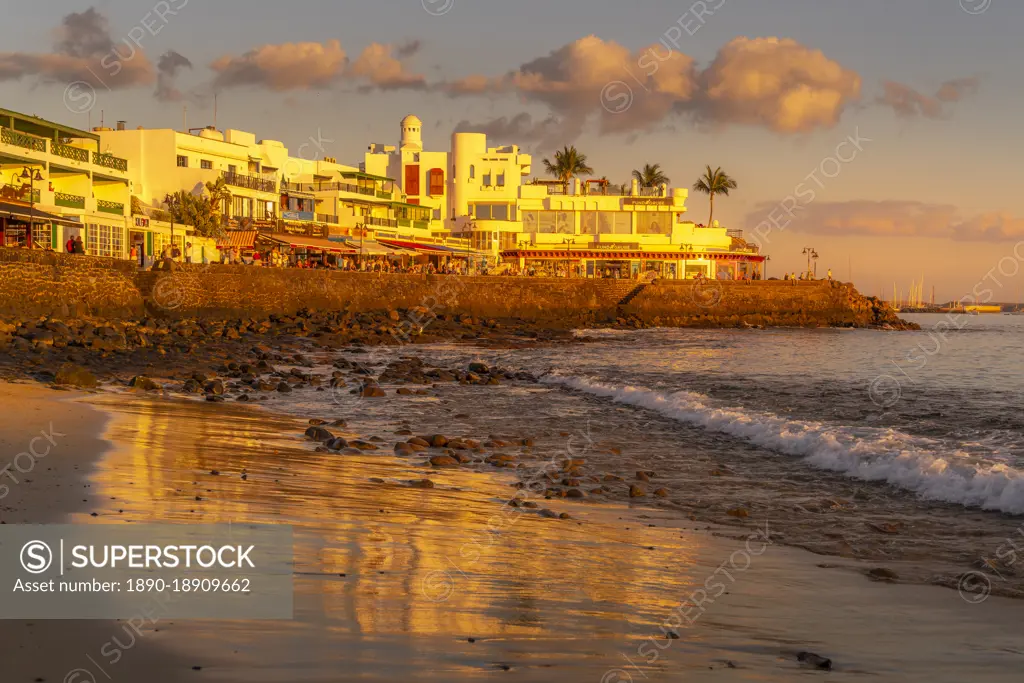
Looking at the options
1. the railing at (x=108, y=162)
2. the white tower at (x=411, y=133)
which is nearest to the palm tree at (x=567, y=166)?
the white tower at (x=411, y=133)

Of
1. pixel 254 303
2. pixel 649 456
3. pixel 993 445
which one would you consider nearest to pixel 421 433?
pixel 649 456

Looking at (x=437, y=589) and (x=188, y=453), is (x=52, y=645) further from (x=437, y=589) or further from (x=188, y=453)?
(x=188, y=453)

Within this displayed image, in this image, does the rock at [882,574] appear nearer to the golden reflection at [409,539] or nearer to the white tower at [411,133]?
the golden reflection at [409,539]

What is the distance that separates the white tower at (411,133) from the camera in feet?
346

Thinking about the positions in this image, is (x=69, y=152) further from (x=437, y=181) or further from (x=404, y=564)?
(x=437, y=181)

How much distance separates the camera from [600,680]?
16.7ft

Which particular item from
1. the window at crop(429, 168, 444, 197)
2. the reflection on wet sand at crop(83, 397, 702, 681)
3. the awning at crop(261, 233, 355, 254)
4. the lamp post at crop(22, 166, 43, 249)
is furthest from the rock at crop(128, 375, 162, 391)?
the window at crop(429, 168, 444, 197)

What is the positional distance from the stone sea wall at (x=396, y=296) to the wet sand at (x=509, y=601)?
2838cm

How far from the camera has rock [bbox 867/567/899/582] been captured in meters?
7.69

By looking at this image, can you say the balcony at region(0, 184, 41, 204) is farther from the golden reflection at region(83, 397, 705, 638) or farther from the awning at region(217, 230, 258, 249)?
the golden reflection at region(83, 397, 705, 638)

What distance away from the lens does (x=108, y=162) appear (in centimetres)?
5350

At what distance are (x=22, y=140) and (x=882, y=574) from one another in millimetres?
48784

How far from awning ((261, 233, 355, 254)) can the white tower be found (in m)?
40.3

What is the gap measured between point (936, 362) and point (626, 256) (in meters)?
47.7
